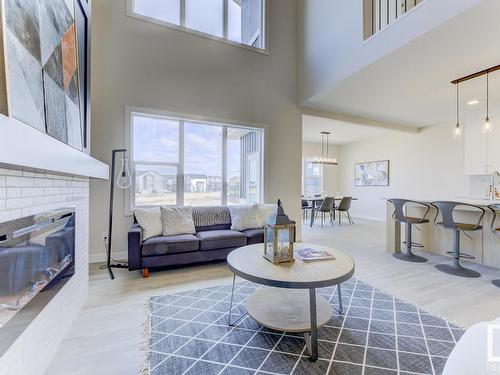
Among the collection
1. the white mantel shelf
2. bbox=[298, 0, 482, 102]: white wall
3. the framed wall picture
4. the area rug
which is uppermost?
bbox=[298, 0, 482, 102]: white wall

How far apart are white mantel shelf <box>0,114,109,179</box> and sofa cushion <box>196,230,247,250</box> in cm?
190

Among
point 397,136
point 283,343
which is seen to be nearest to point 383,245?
point 283,343

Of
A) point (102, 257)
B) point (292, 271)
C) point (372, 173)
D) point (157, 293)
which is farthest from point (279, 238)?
point (372, 173)

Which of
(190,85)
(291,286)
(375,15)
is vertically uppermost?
(375,15)

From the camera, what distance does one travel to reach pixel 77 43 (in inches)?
84.2

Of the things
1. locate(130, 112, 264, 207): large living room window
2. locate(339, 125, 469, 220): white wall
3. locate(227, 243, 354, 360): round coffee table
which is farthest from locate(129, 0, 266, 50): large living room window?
locate(339, 125, 469, 220): white wall

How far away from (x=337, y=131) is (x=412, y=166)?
2.26 meters

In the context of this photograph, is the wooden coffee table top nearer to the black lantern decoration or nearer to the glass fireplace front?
the black lantern decoration

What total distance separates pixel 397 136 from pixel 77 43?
7690 mm

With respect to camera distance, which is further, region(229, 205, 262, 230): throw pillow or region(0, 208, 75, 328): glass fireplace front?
region(229, 205, 262, 230): throw pillow

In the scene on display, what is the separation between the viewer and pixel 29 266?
129 cm

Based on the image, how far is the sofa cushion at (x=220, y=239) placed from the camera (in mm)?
3184

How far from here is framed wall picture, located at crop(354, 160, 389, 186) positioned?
7440 millimetres

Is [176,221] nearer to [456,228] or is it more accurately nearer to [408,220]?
[408,220]
